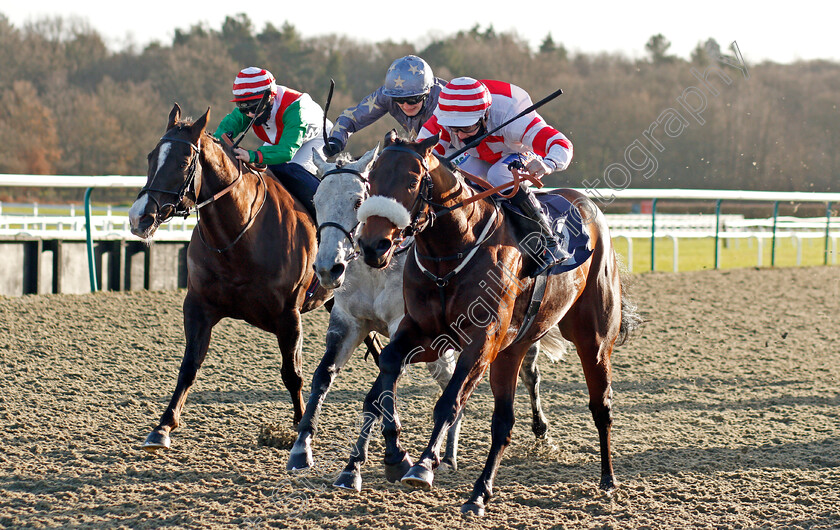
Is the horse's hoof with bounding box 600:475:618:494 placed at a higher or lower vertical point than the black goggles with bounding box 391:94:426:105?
lower

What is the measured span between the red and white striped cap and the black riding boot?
1.95m

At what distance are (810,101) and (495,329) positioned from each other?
36.5 metres

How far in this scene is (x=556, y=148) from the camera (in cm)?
355

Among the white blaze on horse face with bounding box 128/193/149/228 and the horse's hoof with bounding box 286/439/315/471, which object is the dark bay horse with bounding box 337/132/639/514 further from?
the white blaze on horse face with bounding box 128/193/149/228

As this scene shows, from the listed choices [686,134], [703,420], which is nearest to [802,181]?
[686,134]

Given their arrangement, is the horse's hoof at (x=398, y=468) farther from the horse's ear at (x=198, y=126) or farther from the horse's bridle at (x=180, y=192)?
the horse's ear at (x=198, y=126)

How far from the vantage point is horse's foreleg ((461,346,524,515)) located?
3.26 m

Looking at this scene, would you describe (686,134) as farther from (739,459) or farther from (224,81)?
(739,459)

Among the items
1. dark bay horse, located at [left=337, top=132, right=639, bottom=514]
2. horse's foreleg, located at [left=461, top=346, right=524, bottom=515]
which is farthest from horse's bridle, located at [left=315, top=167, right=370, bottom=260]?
horse's foreleg, located at [left=461, top=346, right=524, bottom=515]

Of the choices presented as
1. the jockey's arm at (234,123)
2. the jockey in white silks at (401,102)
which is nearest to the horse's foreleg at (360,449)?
the jockey in white silks at (401,102)

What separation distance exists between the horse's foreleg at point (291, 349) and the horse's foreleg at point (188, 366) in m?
0.34

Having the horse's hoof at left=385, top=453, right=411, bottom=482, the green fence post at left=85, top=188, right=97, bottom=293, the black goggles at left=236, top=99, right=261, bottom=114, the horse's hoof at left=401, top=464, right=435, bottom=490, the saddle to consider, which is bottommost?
the horse's hoof at left=385, top=453, right=411, bottom=482

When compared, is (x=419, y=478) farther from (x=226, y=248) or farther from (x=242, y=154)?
(x=242, y=154)

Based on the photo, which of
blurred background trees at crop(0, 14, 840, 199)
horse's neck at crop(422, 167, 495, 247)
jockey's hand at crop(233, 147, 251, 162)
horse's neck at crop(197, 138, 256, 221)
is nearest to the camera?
horse's neck at crop(422, 167, 495, 247)
